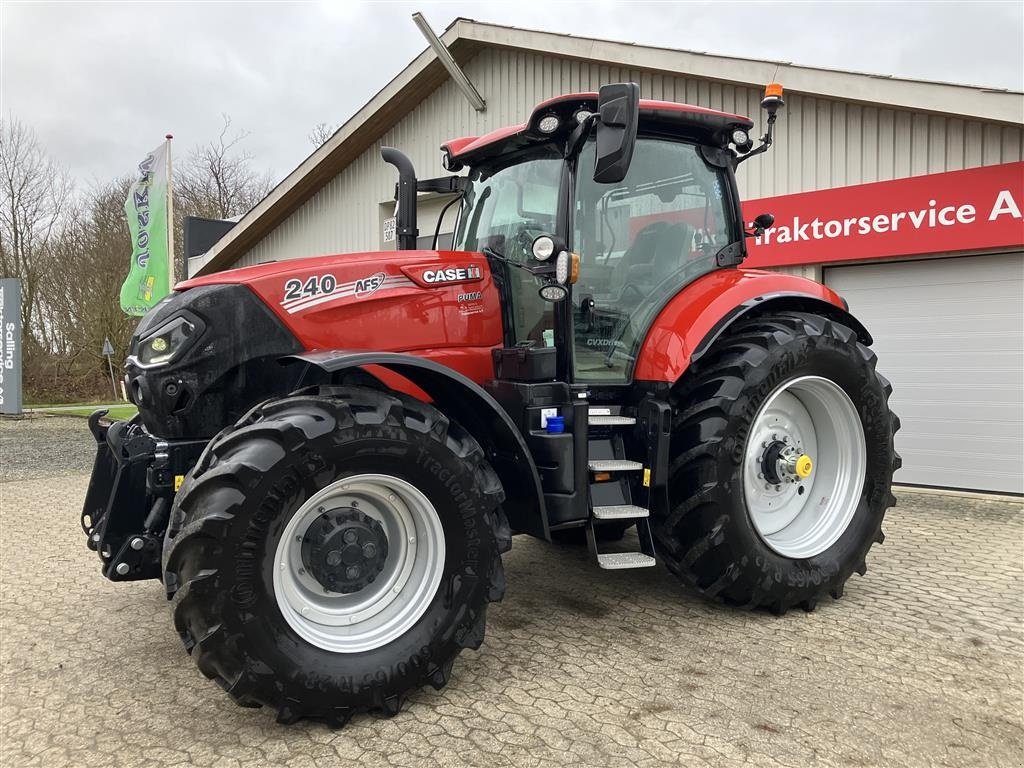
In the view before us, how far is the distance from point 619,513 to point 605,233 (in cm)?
134

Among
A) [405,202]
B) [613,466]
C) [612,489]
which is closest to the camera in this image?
[613,466]

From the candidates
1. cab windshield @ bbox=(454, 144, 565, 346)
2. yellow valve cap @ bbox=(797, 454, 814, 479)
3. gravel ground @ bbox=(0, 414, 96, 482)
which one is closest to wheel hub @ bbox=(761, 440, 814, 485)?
yellow valve cap @ bbox=(797, 454, 814, 479)

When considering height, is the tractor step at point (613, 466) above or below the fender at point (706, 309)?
below

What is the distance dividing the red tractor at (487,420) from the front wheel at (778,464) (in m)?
0.01

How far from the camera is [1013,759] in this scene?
8.19 ft

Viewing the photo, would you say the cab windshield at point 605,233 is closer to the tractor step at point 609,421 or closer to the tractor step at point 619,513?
the tractor step at point 609,421

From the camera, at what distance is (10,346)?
15781 millimetres

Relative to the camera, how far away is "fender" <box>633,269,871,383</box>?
3.60 m

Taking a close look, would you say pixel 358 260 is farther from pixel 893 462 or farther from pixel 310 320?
pixel 893 462

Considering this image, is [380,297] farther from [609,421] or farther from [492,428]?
[609,421]

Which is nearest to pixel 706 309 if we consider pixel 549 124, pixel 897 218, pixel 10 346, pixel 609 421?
pixel 609 421

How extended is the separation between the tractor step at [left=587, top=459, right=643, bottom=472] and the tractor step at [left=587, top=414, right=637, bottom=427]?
17 cm

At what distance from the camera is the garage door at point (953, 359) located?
666 cm

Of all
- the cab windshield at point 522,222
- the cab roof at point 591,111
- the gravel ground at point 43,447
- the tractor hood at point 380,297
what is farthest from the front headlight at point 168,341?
the gravel ground at point 43,447
